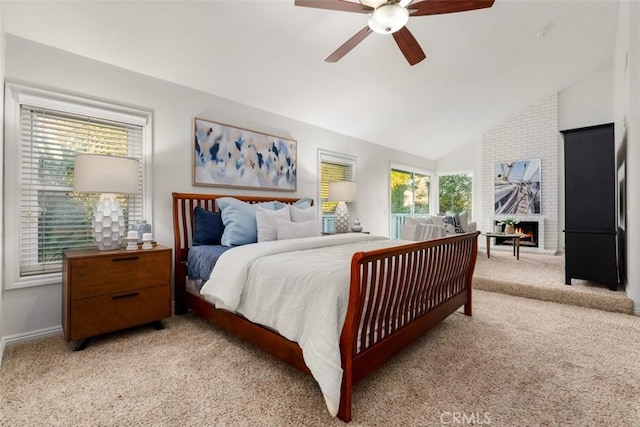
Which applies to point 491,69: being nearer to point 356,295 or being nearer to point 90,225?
point 356,295

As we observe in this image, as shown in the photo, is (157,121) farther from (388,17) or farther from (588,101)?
(588,101)

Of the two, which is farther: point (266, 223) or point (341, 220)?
point (341, 220)

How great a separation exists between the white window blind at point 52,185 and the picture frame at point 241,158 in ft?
2.75

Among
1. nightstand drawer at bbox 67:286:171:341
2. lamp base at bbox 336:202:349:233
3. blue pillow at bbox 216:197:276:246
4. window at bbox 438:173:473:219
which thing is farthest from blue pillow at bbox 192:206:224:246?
window at bbox 438:173:473:219

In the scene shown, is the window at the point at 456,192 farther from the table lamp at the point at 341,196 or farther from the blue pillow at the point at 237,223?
the blue pillow at the point at 237,223

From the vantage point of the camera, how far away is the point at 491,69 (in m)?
4.66

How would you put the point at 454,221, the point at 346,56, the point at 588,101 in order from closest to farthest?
the point at 346,56 < the point at 454,221 < the point at 588,101

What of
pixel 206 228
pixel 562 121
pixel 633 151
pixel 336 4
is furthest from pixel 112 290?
pixel 562 121

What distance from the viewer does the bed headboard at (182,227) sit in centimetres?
297

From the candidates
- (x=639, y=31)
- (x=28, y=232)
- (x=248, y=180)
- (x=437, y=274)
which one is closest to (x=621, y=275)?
(x=639, y=31)

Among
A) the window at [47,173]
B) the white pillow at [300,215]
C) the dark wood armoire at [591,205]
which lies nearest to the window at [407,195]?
the dark wood armoire at [591,205]

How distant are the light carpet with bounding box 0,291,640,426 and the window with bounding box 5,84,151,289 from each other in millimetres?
673

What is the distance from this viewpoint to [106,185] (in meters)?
2.33

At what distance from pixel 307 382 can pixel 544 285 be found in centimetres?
322
